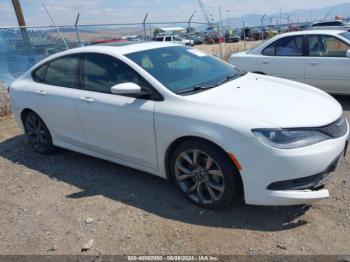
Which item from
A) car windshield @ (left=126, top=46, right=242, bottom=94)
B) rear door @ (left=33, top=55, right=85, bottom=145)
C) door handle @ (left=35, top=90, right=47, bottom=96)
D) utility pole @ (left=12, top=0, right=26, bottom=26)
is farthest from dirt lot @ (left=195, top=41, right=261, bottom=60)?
door handle @ (left=35, top=90, right=47, bottom=96)

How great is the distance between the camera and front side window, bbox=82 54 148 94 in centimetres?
404

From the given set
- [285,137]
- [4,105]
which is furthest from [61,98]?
[4,105]

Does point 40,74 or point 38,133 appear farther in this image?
point 38,133

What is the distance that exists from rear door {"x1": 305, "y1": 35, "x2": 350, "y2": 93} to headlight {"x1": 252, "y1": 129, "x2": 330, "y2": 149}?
4.36 meters

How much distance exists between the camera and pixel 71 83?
184 inches

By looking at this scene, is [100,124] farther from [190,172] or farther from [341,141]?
[341,141]

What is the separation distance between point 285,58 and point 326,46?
0.79 m

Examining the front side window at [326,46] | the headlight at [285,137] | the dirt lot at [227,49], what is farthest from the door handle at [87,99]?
Result: the dirt lot at [227,49]

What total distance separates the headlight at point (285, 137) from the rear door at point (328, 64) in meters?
4.36

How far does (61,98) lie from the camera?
15.4ft

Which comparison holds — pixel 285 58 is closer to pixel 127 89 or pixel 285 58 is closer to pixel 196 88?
pixel 196 88

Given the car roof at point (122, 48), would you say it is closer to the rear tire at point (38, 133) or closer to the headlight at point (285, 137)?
the rear tire at point (38, 133)

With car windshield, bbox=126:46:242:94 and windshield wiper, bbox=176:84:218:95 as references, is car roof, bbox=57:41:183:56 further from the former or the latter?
windshield wiper, bbox=176:84:218:95

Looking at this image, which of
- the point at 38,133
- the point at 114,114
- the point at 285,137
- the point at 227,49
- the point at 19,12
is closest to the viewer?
the point at 285,137
